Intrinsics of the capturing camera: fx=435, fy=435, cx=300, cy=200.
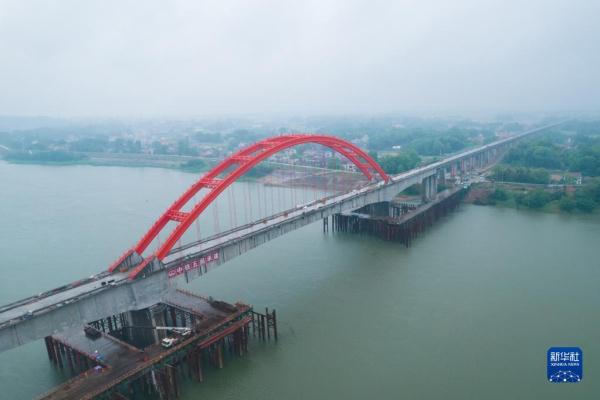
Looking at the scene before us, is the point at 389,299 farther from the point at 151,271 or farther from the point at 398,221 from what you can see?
the point at 151,271

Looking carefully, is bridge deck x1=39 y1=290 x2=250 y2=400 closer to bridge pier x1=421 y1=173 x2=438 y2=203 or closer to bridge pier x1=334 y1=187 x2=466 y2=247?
bridge pier x1=334 y1=187 x2=466 y2=247

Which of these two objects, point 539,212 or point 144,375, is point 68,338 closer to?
point 144,375

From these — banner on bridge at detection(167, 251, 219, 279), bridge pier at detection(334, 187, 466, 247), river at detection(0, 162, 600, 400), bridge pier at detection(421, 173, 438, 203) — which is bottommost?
river at detection(0, 162, 600, 400)

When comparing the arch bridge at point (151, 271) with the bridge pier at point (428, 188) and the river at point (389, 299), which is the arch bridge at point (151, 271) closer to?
the river at point (389, 299)

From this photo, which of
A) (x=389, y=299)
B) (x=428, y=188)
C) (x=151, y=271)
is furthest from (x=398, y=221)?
(x=151, y=271)

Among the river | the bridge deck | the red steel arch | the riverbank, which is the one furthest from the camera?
the riverbank

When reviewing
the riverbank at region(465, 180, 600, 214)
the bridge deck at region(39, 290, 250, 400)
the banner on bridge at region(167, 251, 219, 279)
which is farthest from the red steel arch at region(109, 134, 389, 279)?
the riverbank at region(465, 180, 600, 214)

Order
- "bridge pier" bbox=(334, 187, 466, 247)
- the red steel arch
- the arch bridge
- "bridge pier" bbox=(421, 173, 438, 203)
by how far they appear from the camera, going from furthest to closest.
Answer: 1. "bridge pier" bbox=(421, 173, 438, 203)
2. "bridge pier" bbox=(334, 187, 466, 247)
3. the red steel arch
4. the arch bridge
